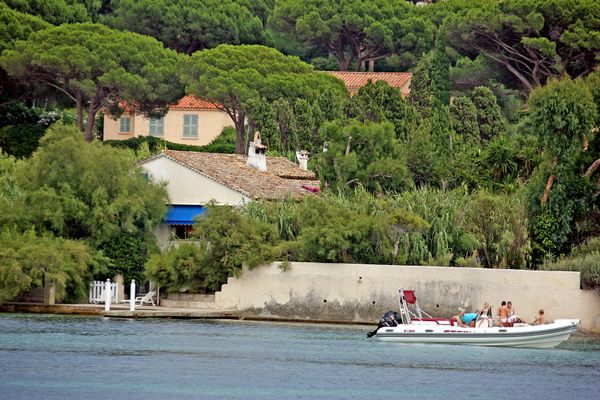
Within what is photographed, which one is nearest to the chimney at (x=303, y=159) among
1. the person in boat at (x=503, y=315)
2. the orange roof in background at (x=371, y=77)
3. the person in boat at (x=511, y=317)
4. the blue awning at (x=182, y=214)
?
the blue awning at (x=182, y=214)

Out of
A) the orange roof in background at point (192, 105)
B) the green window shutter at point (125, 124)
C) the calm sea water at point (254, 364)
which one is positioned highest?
the orange roof in background at point (192, 105)

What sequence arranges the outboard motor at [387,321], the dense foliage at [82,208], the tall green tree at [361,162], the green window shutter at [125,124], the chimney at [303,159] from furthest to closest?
the green window shutter at [125,124] → the chimney at [303,159] → the tall green tree at [361,162] → the dense foliage at [82,208] → the outboard motor at [387,321]

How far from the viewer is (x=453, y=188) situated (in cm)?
6375

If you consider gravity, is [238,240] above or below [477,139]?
below

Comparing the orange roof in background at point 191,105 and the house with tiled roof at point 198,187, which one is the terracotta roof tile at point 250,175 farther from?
the orange roof in background at point 191,105

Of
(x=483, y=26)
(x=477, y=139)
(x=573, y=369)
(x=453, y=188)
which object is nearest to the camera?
(x=573, y=369)

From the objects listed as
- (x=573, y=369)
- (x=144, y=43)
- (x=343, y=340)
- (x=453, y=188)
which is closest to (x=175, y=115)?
(x=144, y=43)

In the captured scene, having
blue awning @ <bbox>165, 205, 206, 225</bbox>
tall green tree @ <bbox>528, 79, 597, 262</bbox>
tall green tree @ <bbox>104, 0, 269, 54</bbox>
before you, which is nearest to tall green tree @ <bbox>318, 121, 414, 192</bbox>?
blue awning @ <bbox>165, 205, 206, 225</bbox>

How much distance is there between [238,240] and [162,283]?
3.33 meters

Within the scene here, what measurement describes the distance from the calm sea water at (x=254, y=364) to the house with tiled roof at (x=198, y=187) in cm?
780

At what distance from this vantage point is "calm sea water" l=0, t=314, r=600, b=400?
123ft

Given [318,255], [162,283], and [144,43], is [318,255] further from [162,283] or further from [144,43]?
[144,43]

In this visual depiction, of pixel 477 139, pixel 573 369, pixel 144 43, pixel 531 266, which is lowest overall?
pixel 573 369

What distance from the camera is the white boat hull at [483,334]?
157ft
